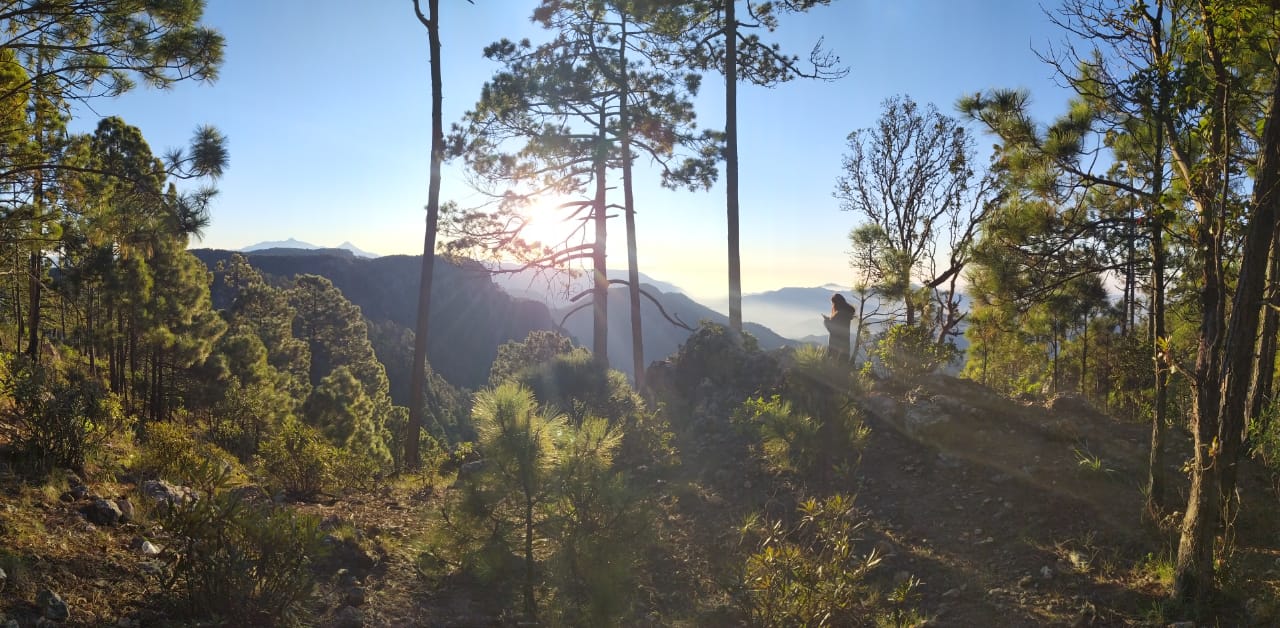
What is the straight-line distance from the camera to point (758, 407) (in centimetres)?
831

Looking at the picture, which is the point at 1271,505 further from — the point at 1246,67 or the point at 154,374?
the point at 154,374

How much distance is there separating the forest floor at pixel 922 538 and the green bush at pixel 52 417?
279mm

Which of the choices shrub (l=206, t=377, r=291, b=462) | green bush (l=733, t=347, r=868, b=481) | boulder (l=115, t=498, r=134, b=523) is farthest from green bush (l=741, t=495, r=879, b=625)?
shrub (l=206, t=377, r=291, b=462)

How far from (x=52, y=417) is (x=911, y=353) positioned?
29.9 feet

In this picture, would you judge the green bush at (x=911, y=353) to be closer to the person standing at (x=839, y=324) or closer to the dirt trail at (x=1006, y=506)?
the dirt trail at (x=1006, y=506)

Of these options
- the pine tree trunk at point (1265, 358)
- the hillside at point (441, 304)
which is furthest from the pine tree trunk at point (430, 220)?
the hillside at point (441, 304)

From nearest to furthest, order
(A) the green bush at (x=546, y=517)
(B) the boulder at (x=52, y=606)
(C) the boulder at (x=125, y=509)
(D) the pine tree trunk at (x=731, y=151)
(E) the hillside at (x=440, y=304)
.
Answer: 1. (B) the boulder at (x=52, y=606)
2. (A) the green bush at (x=546, y=517)
3. (C) the boulder at (x=125, y=509)
4. (D) the pine tree trunk at (x=731, y=151)
5. (E) the hillside at (x=440, y=304)

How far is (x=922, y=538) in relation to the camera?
587 centimetres

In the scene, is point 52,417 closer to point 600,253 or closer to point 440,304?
point 600,253

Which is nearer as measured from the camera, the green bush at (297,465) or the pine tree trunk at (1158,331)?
the pine tree trunk at (1158,331)

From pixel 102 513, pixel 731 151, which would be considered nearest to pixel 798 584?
pixel 102 513

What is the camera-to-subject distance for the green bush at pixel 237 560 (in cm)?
361

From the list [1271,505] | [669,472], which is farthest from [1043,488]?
[669,472]

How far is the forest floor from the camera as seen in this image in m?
3.98
